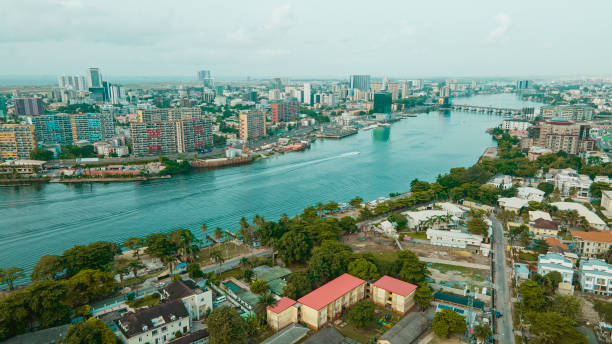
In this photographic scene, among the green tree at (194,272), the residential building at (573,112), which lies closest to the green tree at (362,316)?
the green tree at (194,272)

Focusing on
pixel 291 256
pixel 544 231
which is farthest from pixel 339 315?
pixel 544 231

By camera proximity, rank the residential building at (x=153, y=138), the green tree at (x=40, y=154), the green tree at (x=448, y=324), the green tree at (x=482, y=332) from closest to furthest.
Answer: the green tree at (x=482, y=332) → the green tree at (x=448, y=324) → the green tree at (x=40, y=154) → the residential building at (x=153, y=138)

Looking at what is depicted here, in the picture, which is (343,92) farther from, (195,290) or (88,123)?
(195,290)

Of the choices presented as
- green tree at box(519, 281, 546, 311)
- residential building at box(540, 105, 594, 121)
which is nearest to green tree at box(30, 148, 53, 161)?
green tree at box(519, 281, 546, 311)

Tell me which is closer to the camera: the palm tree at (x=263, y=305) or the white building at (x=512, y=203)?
the palm tree at (x=263, y=305)

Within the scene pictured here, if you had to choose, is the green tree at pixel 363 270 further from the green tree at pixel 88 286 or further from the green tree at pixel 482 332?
the green tree at pixel 88 286

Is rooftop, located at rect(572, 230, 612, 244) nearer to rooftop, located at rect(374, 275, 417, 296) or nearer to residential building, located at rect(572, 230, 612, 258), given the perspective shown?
residential building, located at rect(572, 230, 612, 258)
